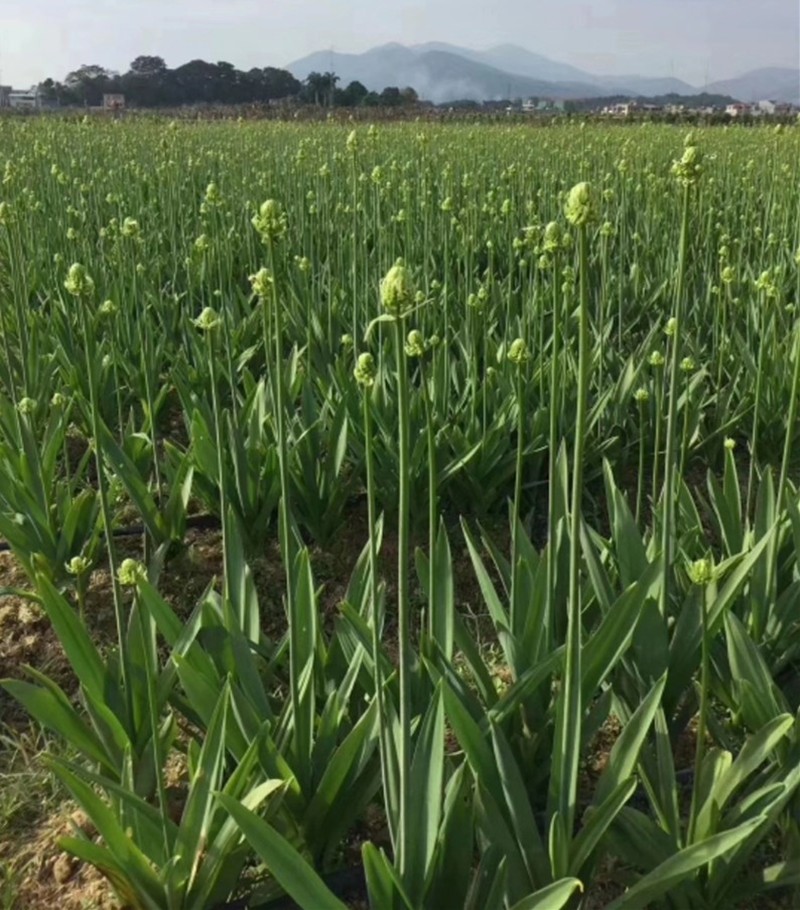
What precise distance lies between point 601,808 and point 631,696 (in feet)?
1.74

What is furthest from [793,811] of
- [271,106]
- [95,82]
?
[95,82]

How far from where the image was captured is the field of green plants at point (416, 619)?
4.95 ft

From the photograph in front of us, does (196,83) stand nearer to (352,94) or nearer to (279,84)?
(279,84)

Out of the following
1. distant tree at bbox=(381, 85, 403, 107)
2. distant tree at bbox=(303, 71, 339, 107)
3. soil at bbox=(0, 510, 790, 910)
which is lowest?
soil at bbox=(0, 510, 790, 910)

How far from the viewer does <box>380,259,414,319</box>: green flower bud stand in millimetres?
1116

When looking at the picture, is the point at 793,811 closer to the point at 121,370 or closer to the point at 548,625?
the point at 548,625

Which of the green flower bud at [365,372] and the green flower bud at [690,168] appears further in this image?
the green flower bud at [690,168]

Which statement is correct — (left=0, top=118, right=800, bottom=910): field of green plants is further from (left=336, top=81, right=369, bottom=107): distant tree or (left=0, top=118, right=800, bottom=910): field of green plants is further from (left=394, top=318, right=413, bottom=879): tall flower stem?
(left=336, top=81, right=369, bottom=107): distant tree

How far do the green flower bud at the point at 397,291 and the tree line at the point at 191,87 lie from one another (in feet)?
138

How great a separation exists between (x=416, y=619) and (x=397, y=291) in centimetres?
172

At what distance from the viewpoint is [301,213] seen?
4.82 metres

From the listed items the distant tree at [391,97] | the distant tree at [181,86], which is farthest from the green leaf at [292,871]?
the distant tree at [181,86]

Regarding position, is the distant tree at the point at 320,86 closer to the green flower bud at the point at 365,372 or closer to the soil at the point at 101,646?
the soil at the point at 101,646

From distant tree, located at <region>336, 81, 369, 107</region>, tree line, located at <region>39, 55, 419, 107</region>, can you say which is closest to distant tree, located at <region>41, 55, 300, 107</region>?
tree line, located at <region>39, 55, 419, 107</region>
